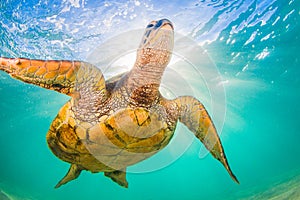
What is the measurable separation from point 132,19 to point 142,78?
24.8 ft

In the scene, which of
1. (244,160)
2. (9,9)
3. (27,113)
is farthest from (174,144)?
(244,160)

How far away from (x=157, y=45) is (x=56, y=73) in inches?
58.9

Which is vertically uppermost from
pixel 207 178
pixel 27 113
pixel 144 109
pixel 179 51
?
pixel 144 109

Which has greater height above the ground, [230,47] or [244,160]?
[230,47]

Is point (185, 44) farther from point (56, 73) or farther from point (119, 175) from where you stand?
point (56, 73)

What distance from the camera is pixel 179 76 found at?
1661 cm

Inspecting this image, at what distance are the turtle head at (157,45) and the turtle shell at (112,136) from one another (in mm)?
780

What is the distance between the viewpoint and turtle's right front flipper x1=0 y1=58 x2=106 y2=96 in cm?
292

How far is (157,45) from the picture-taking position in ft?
10.7

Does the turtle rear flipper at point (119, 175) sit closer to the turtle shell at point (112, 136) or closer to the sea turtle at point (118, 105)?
the turtle shell at point (112, 136)

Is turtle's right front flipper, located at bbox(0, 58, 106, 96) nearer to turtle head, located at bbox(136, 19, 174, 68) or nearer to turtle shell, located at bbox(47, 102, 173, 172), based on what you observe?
turtle shell, located at bbox(47, 102, 173, 172)

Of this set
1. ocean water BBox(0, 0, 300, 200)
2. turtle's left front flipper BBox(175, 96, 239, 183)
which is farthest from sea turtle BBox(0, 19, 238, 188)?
ocean water BBox(0, 0, 300, 200)

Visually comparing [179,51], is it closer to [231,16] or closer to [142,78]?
[231,16]

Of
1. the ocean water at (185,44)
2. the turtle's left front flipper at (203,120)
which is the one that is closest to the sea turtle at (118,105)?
the turtle's left front flipper at (203,120)
